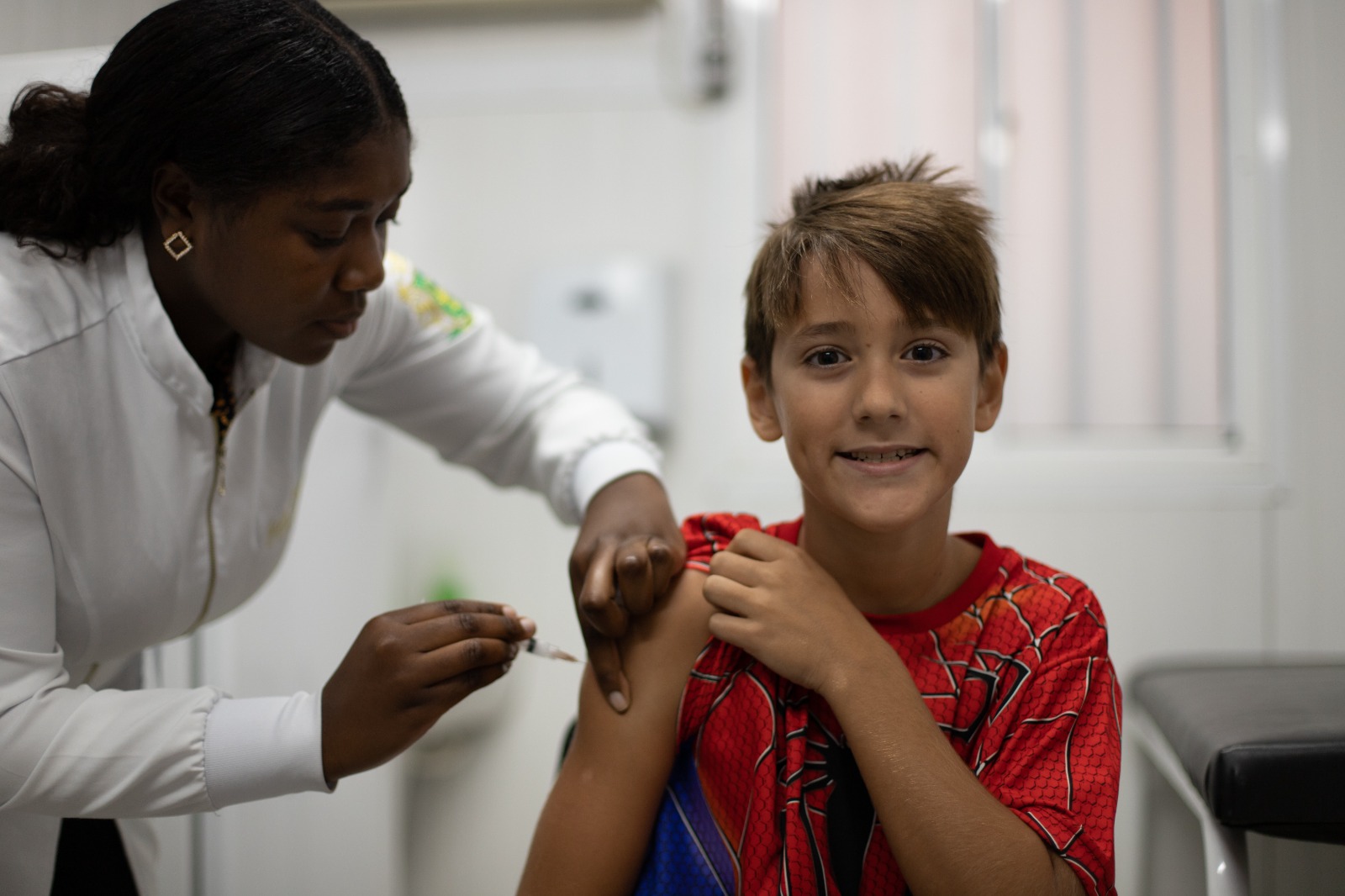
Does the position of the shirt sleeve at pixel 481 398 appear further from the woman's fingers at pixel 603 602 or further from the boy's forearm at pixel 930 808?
the boy's forearm at pixel 930 808

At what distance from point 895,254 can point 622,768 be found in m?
0.48

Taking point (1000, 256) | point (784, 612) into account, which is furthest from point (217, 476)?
point (1000, 256)

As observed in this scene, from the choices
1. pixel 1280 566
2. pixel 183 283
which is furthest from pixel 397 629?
pixel 1280 566

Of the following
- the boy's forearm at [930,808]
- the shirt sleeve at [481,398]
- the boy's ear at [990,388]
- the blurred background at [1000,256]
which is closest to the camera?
the boy's forearm at [930,808]

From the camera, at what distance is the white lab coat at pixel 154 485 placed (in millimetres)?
729

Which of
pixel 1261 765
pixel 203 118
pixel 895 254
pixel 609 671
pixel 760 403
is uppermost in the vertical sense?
pixel 203 118

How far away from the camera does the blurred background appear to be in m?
1.67

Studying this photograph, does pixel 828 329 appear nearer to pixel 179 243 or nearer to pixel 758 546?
pixel 758 546

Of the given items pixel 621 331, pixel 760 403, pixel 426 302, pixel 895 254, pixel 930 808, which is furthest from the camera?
pixel 621 331

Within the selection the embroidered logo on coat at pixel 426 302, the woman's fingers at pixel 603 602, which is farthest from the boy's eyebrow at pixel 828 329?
the embroidered logo on coat at pixel 426 302

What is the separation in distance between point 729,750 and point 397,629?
29 centimetres

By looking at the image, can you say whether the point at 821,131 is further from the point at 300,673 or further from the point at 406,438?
the point at 300,673

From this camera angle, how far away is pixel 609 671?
32.9 inches

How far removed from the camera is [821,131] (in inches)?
68.9
